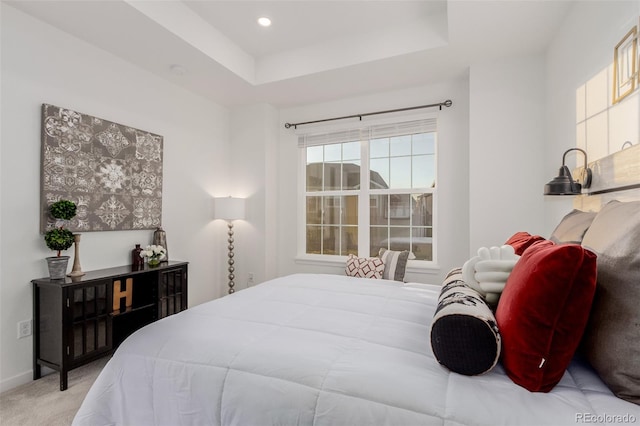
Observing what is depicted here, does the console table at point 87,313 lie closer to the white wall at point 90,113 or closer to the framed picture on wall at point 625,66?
the white wall at point 90,113

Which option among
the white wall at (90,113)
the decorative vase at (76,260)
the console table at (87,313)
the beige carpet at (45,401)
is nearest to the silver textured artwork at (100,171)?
the white wall at (90,113)

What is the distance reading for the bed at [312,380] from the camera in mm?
900

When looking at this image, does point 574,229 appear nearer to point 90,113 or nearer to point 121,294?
point 121,294

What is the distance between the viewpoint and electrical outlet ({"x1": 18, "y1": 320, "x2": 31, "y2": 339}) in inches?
91.9

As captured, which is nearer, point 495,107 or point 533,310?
point 533,310

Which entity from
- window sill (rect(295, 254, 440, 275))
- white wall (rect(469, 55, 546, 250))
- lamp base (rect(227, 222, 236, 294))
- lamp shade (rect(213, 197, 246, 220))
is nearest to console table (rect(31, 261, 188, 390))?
lamp shade (rect(213, 197, 246, 220))

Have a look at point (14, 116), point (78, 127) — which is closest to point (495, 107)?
point (78, 127)

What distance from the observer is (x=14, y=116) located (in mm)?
2307

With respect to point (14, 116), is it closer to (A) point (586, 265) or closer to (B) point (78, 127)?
(B) point (78, 127)

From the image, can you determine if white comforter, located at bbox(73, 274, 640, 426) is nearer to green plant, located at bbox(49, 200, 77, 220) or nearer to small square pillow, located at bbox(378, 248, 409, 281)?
green plant, located at bbox(49, 200, 77, 220)

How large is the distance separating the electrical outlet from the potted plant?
38 cm

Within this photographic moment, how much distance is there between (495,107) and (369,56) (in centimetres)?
130

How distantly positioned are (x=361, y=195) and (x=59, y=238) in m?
2.97

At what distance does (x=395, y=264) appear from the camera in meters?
3.54
